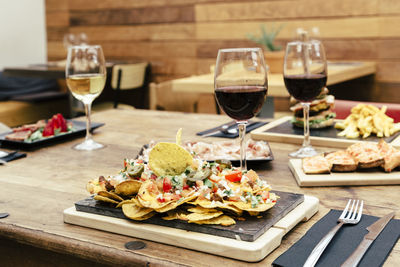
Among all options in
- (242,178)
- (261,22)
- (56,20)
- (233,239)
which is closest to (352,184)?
(242,178)

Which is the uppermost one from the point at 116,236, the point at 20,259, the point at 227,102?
the point at 227,102

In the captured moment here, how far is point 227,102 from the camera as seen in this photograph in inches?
36.9

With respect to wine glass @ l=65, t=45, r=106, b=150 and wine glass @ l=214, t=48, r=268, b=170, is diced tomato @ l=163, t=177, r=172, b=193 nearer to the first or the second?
wine glass @ l=214, t=48, r=268, b=170

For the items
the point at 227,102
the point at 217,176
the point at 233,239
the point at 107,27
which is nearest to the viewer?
the point at 233,239

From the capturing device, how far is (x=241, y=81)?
0.91 metres

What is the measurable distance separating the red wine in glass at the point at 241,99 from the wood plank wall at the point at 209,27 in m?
3.28

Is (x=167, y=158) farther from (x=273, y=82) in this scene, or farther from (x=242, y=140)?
(x=273, y=82)

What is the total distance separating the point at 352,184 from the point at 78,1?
508cm

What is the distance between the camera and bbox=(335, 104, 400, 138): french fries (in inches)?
55.7

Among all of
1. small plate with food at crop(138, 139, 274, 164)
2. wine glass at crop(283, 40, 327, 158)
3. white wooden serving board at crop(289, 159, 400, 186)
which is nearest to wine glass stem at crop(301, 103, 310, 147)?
wine glass at crop(283, 40, 327, 158)

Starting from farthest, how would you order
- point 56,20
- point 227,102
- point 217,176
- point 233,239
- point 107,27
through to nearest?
point 56,20, point 107,27, point 227,102, point 217,176, point 233,239

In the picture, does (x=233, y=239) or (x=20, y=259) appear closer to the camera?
(x=233, y=239)

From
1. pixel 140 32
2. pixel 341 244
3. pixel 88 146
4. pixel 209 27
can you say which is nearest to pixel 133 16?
pixel 140 32

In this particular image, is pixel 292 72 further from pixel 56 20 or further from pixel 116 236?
pixel 56 20
